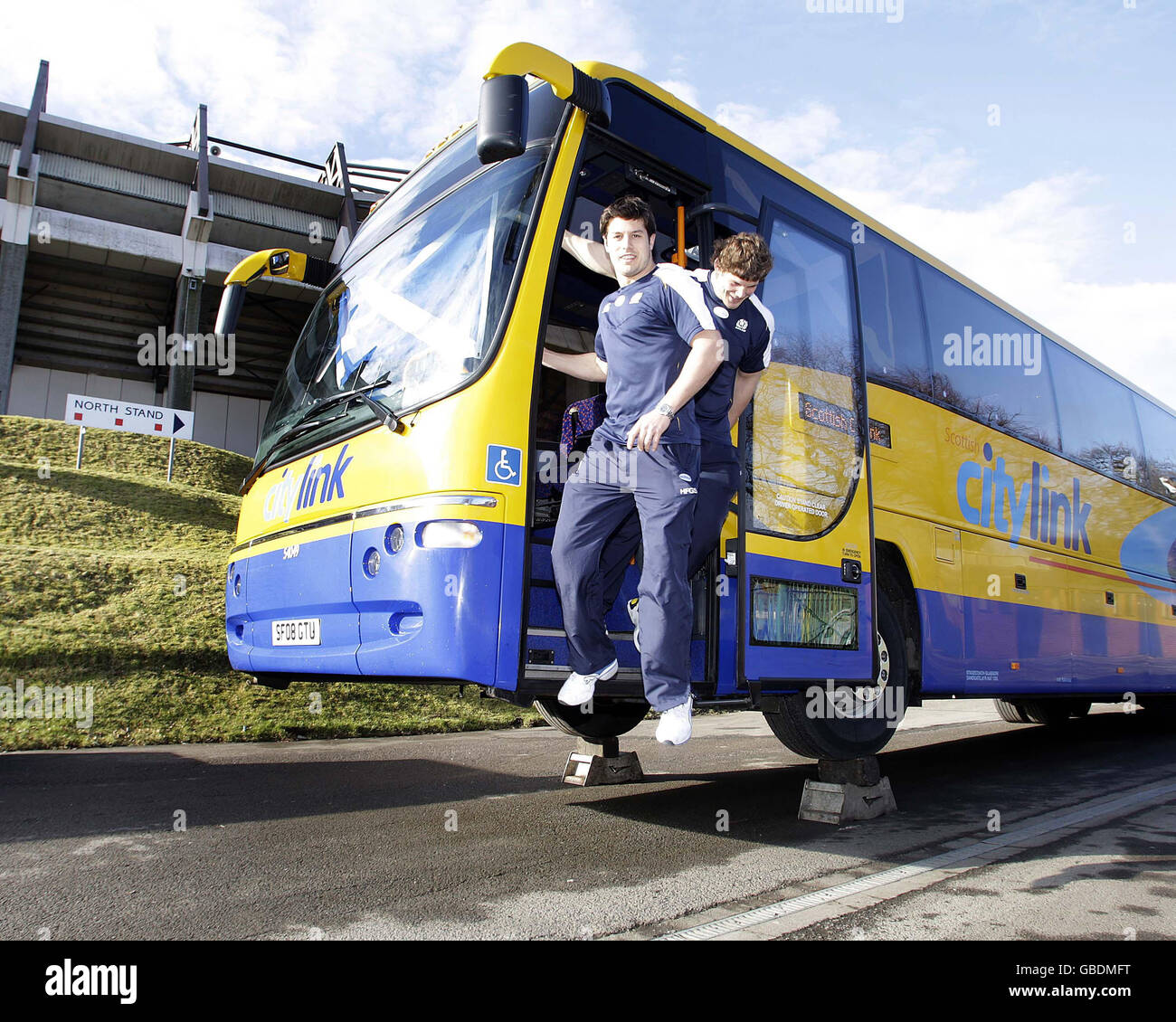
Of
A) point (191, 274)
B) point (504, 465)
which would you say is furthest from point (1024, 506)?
point (191, 274)

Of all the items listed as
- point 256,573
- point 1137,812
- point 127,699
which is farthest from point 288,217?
point 1137,812

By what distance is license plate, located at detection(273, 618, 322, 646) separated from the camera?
3912mm

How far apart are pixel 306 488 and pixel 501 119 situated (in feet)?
6.28

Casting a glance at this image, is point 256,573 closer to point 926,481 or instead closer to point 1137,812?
point 926,481

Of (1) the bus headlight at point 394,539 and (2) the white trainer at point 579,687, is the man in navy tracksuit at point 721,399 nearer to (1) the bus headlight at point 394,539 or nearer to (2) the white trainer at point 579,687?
(2) the white trainer at point 579,687

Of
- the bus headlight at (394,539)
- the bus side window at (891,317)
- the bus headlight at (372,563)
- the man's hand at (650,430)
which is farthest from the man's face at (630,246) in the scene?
the bus side window at (891,317)

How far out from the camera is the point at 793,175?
4906mm

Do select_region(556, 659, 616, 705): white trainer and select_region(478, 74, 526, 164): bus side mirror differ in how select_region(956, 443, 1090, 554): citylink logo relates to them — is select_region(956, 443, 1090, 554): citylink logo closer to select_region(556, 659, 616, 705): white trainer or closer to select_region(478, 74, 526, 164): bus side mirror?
select_region(556, 659, 616, 705): white trainer

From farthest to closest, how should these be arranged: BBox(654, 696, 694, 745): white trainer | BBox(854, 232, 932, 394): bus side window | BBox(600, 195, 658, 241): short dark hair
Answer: BBox(854, 232, 932, 394): bus side window, BBox(600, 195, 658, 241): short dark hair, BBox(654, 696, 694, 745): white trainer

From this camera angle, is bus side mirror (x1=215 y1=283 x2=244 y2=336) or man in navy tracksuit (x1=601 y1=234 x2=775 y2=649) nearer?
man in navy tracksuit (x1=601 y1=234 x2=775 y2=649)

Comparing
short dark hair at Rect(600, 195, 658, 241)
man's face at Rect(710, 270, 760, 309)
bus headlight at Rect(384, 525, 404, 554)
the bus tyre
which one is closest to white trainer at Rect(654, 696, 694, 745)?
bus headlight at Rect(384, 525, 404, 554)

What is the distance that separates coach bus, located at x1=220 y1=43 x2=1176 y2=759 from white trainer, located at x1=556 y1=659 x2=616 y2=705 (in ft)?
0.31

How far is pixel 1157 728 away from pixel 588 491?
9.52 metres
